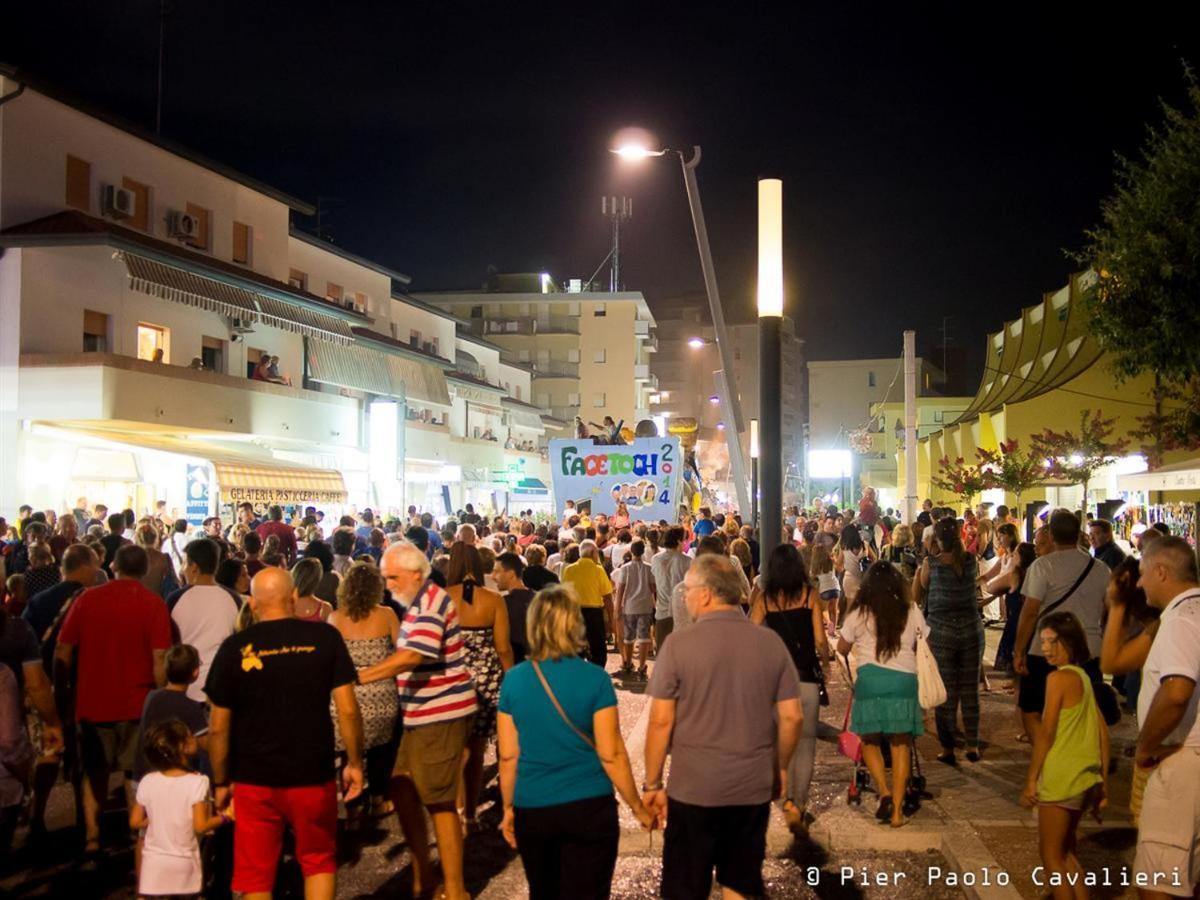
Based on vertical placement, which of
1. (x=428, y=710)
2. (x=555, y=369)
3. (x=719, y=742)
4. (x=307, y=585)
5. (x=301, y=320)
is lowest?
(x=428, y=710)

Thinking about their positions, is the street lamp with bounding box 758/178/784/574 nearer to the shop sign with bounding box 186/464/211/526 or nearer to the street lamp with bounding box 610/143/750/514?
the street lamp with bounding box 610/143/750/514

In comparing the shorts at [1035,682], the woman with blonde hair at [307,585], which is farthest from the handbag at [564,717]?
the shorts at [1035,682]

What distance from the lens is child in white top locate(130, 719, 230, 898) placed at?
5332 millimetres

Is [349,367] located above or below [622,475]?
above

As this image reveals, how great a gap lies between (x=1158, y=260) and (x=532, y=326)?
65.3 metres

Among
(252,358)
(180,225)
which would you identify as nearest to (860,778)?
(180,225)

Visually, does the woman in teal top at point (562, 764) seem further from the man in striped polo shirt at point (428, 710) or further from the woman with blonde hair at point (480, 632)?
the woman with blonde hair at point (480, 632)

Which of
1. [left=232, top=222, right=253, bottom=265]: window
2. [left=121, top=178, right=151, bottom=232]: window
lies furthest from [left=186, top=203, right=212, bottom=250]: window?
[left=121, top=178, right=151, bottom=232]: window

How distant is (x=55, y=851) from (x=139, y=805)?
2.19 metres

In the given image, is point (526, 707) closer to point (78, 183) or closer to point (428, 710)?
point (428, 710)

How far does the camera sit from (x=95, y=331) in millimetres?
23422

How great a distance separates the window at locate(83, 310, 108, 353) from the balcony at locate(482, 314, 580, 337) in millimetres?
54925

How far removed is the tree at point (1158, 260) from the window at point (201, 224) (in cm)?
2131

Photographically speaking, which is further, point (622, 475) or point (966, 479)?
point (966, 479)
